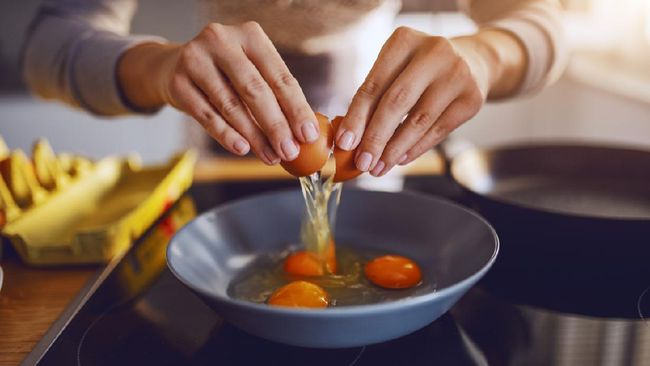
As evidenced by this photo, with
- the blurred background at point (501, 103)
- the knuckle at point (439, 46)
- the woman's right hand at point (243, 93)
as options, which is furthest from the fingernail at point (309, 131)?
the blurred background at point (501, 103)

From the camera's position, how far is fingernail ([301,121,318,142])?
29.9 inches

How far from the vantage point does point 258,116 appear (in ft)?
2.51

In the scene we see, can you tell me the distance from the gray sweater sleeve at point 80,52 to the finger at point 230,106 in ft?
1.34

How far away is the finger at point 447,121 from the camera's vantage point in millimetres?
845

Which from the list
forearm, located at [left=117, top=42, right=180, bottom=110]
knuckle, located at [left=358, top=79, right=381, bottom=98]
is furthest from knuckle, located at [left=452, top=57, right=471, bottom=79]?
forearm, located at [left=117, top=42, right=180, bottom=110]

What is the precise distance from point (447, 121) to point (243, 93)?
1.02ft

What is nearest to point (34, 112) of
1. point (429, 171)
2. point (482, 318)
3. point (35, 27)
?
point (35, 27)

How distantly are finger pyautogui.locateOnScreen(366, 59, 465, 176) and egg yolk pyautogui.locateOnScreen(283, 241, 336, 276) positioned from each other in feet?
0.57

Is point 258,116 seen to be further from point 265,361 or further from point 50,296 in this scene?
point 50,296

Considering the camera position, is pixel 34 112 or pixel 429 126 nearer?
pixel 429 126

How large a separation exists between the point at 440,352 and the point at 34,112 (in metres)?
3.07

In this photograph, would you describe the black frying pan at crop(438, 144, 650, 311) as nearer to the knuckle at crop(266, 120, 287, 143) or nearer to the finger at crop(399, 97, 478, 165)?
the finger at crop(399, 97, 478, 165)

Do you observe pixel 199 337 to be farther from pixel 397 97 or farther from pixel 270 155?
pixel 397 97

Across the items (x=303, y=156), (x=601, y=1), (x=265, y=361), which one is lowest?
(x=601, y=1)
